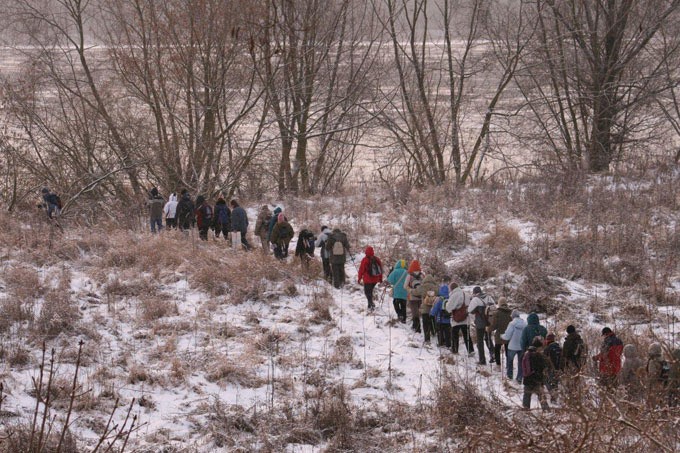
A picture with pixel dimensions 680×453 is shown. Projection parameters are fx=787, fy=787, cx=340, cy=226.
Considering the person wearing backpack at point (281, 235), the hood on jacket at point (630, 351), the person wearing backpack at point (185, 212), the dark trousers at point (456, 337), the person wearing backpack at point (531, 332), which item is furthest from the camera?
the person wearing backpack at point (185, 212)

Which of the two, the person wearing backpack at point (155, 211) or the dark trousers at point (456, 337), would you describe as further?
the person wearing backpack at point (155, 211)

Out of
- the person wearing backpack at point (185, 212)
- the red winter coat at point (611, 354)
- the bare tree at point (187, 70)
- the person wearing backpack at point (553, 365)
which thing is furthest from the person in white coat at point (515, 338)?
the bare tree at point (187, 70)

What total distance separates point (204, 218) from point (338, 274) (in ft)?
11.1

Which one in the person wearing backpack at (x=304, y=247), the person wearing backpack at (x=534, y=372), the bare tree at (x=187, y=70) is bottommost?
the person wearing backpack at (x=534, y=372)

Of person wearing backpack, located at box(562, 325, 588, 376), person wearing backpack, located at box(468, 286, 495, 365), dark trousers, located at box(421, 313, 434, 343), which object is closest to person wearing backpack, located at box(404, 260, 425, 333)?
dark trousers, located at box(421, 313, 434, 343)

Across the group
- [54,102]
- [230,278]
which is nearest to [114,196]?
[54,102]

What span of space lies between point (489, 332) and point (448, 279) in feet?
7.97

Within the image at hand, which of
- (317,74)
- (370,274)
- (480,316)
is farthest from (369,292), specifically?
(317,74)

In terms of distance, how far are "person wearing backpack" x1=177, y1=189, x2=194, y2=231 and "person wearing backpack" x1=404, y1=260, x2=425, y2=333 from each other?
5.51 meters

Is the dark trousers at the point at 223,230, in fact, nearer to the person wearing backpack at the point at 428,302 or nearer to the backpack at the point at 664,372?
the person wearing backpack at the point at 428,302

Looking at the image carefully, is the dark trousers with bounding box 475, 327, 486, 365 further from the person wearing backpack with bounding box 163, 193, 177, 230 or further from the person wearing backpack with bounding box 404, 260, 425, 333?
the person wearing backpack with bounding box 163, 193, 177, 230

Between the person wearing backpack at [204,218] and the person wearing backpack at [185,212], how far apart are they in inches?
9.5

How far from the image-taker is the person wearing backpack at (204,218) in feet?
51.1

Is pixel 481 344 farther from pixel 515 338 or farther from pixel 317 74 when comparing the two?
pixel 317 74
